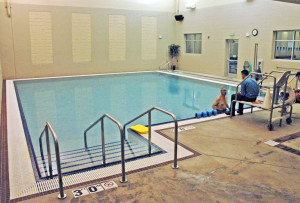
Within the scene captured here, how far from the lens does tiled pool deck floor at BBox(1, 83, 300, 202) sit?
9.98ft

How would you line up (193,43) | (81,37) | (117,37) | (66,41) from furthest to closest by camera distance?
1. (193,43)
2. (117,37)
3. (81,37)
4. (66,41)

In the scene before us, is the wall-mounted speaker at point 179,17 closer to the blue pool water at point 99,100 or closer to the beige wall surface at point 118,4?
the beige wall surface at point 118,4

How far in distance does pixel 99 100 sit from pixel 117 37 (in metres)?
7.21

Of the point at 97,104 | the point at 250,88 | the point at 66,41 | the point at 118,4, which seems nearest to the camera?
the point at 250,88

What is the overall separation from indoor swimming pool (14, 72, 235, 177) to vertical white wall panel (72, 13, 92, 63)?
1356mm

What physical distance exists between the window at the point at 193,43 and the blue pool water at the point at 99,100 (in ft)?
8.04

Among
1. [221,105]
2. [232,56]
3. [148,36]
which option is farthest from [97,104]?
[148,36]

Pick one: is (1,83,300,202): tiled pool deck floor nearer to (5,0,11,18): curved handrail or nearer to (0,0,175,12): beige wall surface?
(5,0,11,18): curved handrail

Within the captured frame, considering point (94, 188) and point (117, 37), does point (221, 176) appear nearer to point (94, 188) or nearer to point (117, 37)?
point (94, 188)

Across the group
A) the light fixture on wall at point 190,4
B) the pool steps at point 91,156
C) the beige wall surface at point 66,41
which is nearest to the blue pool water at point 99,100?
the pool steps at point 91,156

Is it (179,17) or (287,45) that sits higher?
(179,17)

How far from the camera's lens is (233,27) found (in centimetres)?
1357

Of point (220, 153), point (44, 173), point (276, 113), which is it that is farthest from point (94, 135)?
point (276, 113)

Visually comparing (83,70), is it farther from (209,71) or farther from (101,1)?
(209,71)
